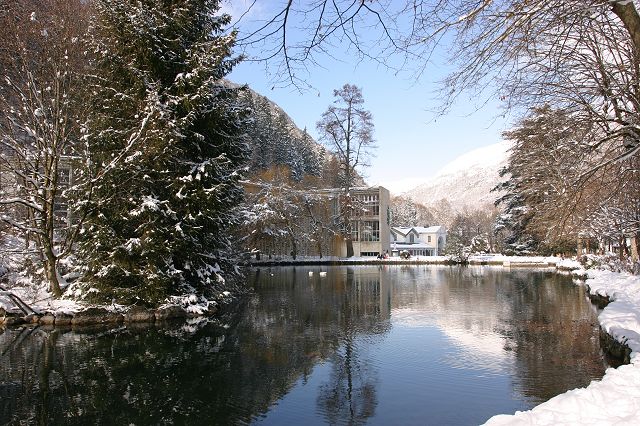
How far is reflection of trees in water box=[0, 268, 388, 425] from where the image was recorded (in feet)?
21.1

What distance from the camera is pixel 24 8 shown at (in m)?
13.3

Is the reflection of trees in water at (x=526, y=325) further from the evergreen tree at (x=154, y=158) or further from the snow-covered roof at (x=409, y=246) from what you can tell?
the snow-covered roof at (x=409, y=246)

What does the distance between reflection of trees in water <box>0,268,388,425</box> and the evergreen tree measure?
188 centimetres

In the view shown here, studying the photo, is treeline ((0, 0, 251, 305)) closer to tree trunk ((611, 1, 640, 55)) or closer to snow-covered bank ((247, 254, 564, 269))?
tree trunk ((611, 1, 640, 55))

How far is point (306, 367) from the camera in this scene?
8570mm

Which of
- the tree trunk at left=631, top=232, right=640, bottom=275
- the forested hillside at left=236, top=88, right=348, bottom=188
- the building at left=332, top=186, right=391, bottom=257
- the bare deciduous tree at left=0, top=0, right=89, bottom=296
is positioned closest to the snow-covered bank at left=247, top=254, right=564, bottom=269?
the building at left=332, top=186, right=391, bottom=257

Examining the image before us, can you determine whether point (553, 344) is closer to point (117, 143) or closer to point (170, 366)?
point (170, 366)

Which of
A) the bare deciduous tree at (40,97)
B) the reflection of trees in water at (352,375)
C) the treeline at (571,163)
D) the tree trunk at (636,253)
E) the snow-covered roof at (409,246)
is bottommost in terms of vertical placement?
the reflection of trees in water at (352,375)

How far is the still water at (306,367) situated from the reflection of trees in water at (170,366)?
26 millimetres

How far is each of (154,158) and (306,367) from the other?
800cm

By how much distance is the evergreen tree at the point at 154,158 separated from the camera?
13.5m

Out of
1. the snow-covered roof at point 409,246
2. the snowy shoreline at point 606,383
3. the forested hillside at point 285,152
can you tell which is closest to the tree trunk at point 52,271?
the snowy shoreline at point 606,383

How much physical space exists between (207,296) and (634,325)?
440 inches

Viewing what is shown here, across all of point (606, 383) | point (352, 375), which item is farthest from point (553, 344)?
point (606, 383)
